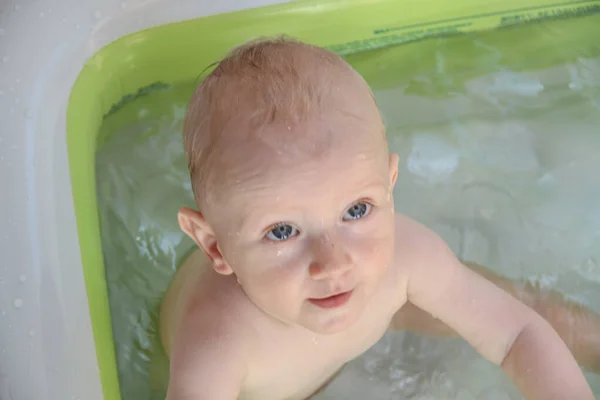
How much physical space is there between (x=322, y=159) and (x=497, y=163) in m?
0.80

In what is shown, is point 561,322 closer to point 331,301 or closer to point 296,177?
point 331,301

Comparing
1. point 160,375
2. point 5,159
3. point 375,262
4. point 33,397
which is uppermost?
point 5,159

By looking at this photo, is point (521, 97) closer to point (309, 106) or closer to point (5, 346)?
point (309, 106)

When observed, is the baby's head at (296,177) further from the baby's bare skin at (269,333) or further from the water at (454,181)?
the water at (454,181)

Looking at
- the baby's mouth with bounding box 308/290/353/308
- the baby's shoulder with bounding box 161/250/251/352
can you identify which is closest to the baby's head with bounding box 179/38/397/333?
the baby's mouth with bounding box 308/290/353/308

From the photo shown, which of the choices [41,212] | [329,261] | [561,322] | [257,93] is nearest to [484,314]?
[561,322]

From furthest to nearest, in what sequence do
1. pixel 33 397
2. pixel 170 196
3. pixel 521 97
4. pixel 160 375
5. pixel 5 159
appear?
pixel 521 97 < pixel 170 196 < pixel 160 375 < pixel 5 159 < pixel 33 397

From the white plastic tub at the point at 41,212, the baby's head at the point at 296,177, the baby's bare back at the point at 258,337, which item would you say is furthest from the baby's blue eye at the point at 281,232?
the white plastic tub at the point at 41,212

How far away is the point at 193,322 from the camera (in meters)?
1.04

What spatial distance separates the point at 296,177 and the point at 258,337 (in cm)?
32

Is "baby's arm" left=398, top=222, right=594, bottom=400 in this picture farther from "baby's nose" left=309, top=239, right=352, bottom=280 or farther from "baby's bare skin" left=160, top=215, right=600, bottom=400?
"baby's nose" left=309, top=239, right=352, bottom=280

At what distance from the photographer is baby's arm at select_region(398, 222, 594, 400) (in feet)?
3.46

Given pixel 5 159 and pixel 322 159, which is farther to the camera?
pixel 5 159

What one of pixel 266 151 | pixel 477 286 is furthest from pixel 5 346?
pixel 477 286
